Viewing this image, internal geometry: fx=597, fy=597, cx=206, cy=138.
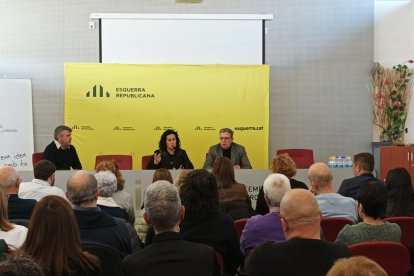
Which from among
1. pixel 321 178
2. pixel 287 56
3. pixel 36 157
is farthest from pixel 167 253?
pixel 287 56

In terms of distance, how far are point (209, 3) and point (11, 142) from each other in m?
3.58

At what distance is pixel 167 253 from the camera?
242 centimetres

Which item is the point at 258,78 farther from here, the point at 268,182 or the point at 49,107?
the point at 268,182

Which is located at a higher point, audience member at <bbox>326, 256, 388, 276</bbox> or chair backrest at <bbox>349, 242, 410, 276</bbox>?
audience member at <bbox>326, 256, 388, 276</bbox>

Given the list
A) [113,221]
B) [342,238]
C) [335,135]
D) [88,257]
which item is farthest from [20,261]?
[335,135]

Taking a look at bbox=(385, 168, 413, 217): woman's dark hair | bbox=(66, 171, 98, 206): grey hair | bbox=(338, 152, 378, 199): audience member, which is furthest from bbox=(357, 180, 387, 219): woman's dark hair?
bbox=(338, 152, 378, 199): audience member

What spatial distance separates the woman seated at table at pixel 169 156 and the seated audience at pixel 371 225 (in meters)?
4.17

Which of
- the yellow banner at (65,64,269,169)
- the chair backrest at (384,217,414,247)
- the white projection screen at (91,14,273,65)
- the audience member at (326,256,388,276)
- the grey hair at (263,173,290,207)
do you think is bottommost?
the chair backrest at (384,217,414,247)

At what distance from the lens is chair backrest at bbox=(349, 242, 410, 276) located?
284 cm

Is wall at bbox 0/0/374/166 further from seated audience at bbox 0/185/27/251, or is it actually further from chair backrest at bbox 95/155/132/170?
seated audience at bbox 0/185/27/251

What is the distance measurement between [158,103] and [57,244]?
6505 millimetres

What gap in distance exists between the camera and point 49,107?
8977mm

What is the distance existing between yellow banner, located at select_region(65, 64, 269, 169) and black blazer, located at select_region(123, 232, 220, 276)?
627 centimetres

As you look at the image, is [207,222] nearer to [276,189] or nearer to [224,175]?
[276,189]
